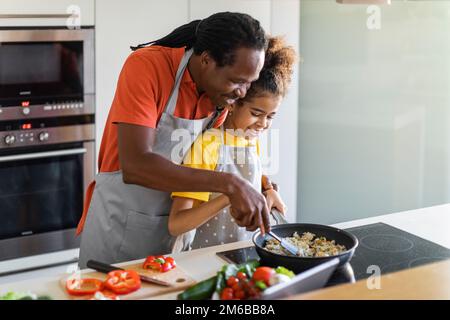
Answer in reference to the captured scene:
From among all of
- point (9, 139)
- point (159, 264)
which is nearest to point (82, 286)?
point (159, 264)

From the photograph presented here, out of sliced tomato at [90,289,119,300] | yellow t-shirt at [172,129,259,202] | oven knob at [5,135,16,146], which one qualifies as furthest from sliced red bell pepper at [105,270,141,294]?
oven knob at [5,135,16,146]

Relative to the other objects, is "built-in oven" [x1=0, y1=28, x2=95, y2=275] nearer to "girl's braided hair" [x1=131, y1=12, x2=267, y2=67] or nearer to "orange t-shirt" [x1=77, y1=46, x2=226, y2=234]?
"orange t-shirt" [x1=77, y1=46, x2=226, y2=234]

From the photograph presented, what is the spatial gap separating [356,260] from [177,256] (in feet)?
1.41

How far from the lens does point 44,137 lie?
107 inches

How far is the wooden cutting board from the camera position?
1.41m

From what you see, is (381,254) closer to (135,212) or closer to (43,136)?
(135,212)

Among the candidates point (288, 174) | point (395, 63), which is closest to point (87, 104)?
point (288, 174)

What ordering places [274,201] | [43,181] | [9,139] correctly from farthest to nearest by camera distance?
[43,181] → [9,139] → [274,201]

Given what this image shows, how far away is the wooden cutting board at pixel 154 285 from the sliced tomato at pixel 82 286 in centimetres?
1

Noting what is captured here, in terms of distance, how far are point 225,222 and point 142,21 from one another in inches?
50.7

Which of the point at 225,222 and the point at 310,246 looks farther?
the point at 225,222

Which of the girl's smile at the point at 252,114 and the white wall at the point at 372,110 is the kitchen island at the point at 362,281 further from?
the white wall at the point at 372,110

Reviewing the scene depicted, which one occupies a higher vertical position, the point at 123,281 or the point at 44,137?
the point at 44,137

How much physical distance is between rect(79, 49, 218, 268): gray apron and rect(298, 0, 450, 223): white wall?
1.48m
